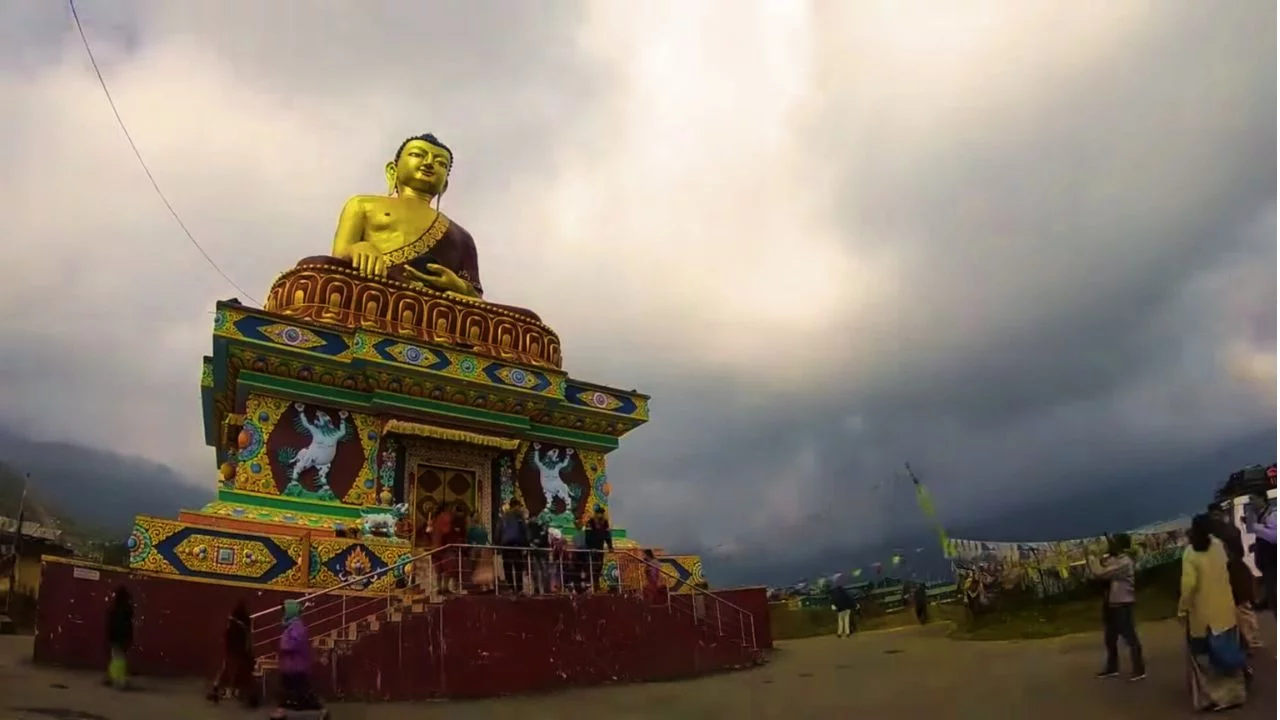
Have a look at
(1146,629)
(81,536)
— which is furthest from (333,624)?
(81,536)

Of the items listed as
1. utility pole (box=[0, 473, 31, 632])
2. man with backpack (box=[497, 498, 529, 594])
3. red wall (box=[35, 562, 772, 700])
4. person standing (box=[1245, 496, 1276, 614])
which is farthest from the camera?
utility pole (box=[0, 473, 31, 632])

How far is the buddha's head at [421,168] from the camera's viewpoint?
688 inches

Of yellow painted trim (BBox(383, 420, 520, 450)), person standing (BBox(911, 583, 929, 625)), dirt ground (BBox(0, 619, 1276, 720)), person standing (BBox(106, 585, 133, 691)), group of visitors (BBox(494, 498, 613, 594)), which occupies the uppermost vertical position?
yellow painted trim (BBox(383, 420, 520, 450))

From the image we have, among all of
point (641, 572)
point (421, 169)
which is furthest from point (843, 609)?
point (421, 169)

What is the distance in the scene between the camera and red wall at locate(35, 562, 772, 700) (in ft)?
25.9

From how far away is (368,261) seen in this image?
14.8 meters

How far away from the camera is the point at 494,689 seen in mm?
8156

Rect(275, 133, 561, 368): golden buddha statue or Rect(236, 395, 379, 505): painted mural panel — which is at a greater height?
Rect(275, 133, 561, 368): golden buddha statue

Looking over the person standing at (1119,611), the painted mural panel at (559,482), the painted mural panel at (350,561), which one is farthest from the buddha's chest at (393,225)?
the person standing at (1119,611)

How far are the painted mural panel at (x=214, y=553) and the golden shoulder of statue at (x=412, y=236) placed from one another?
18.1ft

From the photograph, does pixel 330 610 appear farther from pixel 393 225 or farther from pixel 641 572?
pixel 393 225

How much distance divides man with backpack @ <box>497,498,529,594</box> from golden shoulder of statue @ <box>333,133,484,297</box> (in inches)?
242

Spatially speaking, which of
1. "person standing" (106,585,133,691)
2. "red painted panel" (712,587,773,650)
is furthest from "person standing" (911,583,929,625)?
"person standing" (106,585,133,691)

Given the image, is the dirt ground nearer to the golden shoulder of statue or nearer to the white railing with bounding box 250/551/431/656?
the white railing with bounding box 250/551/431/656
